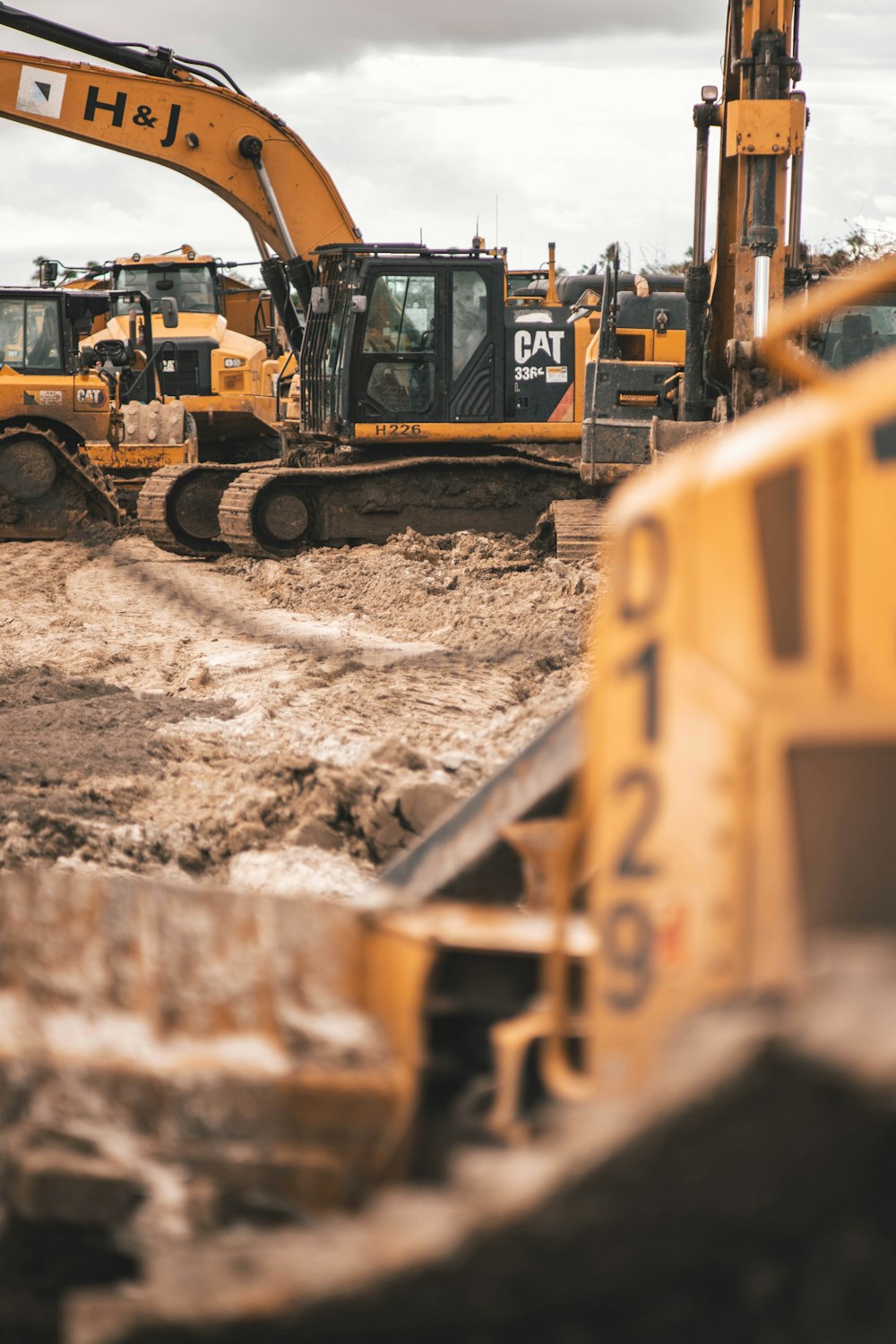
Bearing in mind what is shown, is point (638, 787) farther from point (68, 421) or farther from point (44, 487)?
point (68, 421)

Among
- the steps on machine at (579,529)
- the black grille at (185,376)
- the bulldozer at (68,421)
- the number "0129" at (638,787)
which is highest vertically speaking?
the black grille at (185,376)

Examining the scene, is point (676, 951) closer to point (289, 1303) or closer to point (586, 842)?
point (289, 1303)

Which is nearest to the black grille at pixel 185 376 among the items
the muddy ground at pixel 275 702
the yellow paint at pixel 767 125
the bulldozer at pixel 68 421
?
the bulldozer at pixel 68 421

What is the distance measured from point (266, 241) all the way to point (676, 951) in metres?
15.7

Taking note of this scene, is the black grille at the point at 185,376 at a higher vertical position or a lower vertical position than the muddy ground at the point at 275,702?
higher

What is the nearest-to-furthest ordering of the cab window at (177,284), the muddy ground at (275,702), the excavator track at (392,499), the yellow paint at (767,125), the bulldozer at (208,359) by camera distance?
the muddy ground at (275,702) < the yellow paint at (767,125) < the excavator track at (392,499) < the bulldozer at (208,359) < the cab window at (177,284)

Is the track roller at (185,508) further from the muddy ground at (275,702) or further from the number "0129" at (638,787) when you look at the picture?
the number "0129" at (638,787)

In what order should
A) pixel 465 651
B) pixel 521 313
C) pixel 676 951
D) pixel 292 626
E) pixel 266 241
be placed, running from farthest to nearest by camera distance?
pixel 266 241, pixel 521 313, pixel 292 626, pixel 465 651, pixel 676 951

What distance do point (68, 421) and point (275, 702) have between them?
1029 cm

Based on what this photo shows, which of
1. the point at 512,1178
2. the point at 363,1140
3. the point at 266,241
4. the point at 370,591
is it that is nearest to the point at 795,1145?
the point at 512,1178

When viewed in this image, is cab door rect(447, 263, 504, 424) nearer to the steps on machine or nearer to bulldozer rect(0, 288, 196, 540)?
the steps on machine

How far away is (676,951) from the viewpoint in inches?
71.1

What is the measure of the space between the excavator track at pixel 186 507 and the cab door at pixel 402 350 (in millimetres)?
1797

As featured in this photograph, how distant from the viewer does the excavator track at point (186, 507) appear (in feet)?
50.8
